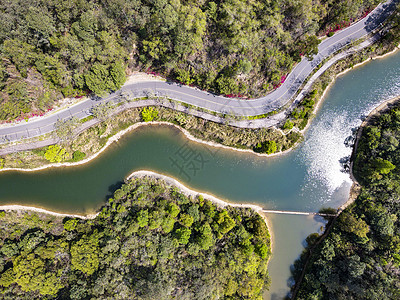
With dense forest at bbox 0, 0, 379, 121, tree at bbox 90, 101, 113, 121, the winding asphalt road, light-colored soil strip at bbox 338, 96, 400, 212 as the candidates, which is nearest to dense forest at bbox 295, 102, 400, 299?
light-colored soil strip at bbox 338, 96, 400, 212

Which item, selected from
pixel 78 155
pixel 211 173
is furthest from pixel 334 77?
pixel 78 155

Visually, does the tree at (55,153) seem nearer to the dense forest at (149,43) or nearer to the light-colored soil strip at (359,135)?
the dense forest at (149,43)

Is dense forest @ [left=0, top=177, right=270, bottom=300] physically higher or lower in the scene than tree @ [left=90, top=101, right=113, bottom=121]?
lower

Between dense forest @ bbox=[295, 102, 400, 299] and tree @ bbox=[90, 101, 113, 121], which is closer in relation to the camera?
dense forest @ bbox=[295, 102, 400, 299]

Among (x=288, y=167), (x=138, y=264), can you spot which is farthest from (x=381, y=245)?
(x=138, y=264)

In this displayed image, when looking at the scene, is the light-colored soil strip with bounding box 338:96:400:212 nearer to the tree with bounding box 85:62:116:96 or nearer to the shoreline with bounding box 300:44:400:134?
the shoreline with bounding box 300:44:400:134

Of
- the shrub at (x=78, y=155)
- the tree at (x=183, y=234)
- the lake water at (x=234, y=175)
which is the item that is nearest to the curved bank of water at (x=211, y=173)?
the lake water at (x=234, y=175)
